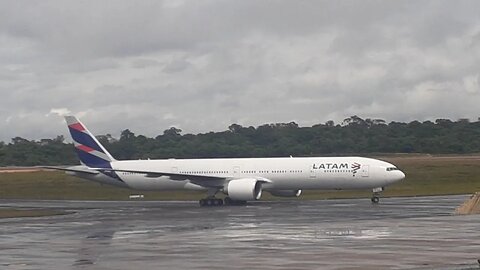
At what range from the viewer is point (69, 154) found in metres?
129

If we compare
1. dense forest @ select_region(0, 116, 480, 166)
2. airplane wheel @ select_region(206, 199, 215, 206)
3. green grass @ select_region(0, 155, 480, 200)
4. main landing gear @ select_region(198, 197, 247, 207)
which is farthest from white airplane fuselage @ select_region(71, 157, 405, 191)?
dense forest @ select_region(0, 116, 480, 166)

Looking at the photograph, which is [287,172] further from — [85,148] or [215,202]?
[85,148]

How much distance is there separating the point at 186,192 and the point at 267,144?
59914 mm

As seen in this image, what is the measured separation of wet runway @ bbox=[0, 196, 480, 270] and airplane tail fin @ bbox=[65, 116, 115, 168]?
22.6 meters

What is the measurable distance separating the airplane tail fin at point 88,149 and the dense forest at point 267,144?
46.4 meters

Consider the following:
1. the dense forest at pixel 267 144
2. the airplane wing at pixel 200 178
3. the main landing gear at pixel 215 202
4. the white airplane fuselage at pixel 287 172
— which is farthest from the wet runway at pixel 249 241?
→ the dense forest at pixel 267 144

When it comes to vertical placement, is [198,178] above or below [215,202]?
above

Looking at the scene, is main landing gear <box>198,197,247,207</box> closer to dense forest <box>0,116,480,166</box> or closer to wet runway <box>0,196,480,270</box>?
wet runway <box>0,196,480,270</box>

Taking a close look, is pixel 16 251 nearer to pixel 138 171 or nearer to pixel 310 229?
pixel 310 229

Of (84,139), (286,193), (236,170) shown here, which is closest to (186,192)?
(84,139)

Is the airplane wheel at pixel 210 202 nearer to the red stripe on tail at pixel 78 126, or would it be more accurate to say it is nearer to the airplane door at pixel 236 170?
the airplane door at pixel 236 170

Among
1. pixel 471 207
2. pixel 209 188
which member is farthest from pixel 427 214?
pixel 209 188

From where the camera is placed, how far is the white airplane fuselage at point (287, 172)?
2185 inches

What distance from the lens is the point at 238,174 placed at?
58250 mm
